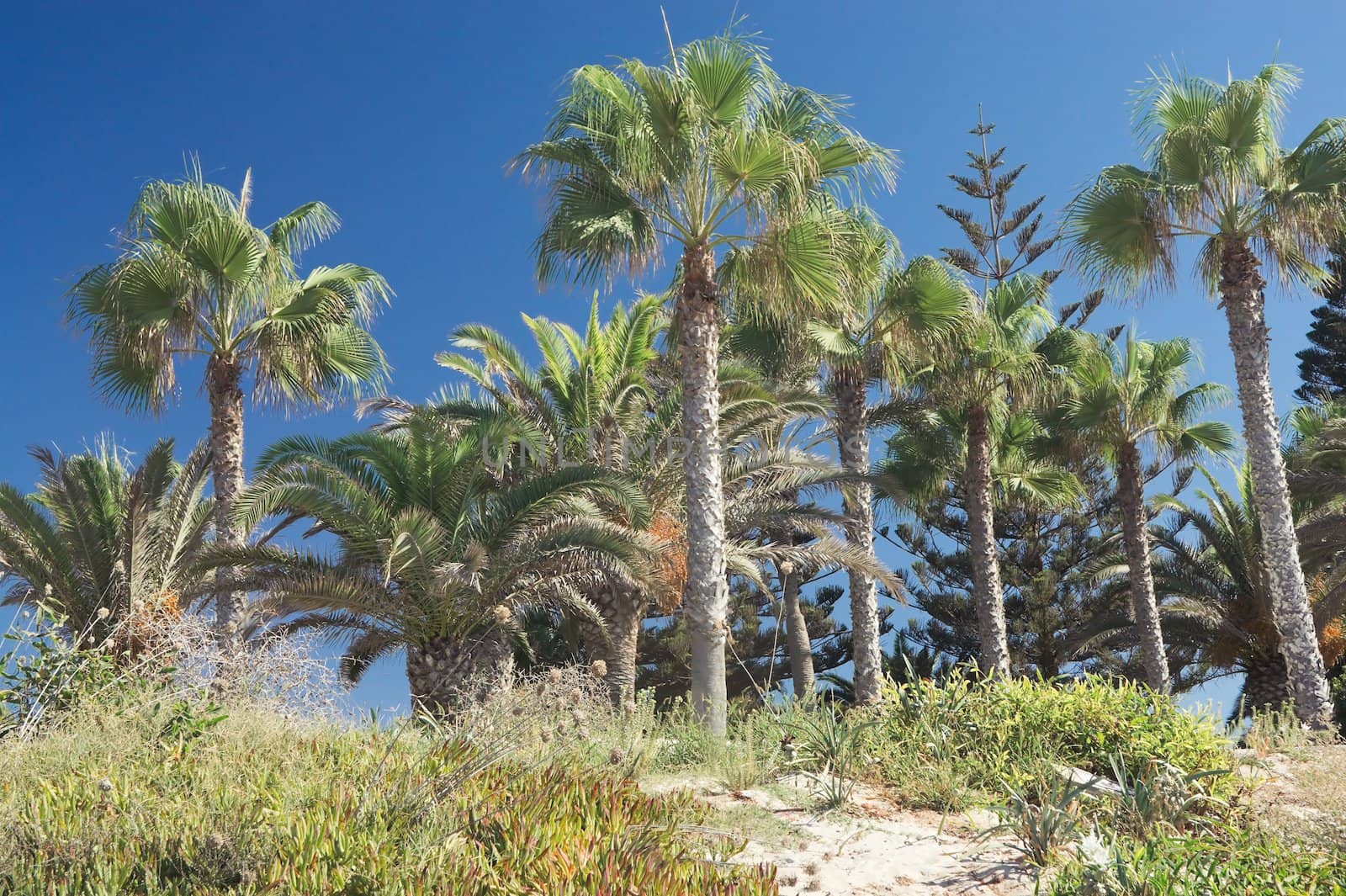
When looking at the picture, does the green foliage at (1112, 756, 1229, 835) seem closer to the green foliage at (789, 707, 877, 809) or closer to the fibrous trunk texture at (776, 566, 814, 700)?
the green foliage at (789, 707, 877, 809)

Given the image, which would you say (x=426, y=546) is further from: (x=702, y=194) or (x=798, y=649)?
(x=798, y=649)

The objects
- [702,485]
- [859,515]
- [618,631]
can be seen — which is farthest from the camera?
[859,515]

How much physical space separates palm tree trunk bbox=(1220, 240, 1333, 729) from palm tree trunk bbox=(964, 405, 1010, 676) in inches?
207

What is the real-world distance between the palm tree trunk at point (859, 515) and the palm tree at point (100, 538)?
10.4 meters

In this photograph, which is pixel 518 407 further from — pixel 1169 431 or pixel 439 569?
pixel 1169 431

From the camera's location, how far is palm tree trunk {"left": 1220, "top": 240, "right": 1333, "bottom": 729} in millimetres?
15227

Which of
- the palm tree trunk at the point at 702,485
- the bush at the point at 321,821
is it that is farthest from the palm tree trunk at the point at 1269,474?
the bush at the point at 321,821

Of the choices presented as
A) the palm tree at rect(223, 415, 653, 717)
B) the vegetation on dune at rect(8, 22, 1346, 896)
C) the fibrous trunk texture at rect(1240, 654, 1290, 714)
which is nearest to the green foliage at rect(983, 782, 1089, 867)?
the vegetation on dune at rect(8, 22, 1346, 896)

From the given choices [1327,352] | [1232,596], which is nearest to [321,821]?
[1232,596]

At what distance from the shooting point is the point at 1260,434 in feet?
51.1

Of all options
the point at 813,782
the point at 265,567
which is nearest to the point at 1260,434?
the point at 813,782

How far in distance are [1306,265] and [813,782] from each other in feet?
45.2

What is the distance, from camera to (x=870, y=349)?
739 inches

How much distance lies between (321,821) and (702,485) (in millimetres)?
7594
